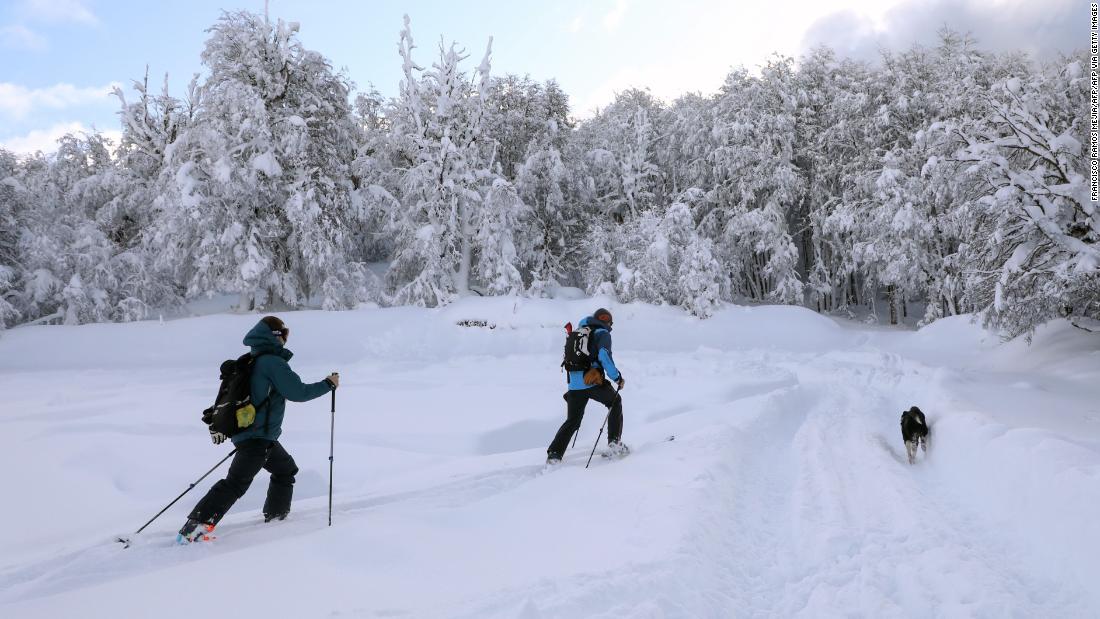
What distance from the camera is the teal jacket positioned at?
505 centimetres

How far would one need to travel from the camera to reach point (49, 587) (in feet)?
12.7

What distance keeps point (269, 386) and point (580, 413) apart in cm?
364

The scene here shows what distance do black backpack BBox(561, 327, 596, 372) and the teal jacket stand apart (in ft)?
10.2

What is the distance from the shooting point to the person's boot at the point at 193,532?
187 inches

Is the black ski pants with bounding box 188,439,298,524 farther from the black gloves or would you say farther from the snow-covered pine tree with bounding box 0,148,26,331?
the snow-covered pine tree with bounding box 0,148,26,331

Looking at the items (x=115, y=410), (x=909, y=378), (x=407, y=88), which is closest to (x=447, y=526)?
(x=115, y=410)

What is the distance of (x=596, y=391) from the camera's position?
748 centimetres

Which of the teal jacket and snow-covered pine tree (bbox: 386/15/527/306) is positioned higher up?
snow-covered pine tree (bbox: 386/15/527/306)

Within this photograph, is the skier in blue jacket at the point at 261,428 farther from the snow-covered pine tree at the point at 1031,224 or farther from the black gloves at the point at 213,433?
the snow-covered pine tree at the point at 1031,224

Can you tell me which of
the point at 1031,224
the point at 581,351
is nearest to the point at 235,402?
the point at 581,351

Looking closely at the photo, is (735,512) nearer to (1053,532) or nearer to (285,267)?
(1053,532)

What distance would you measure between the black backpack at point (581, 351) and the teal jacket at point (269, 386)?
3.10m

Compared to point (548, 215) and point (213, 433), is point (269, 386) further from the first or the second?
point (548, 215)

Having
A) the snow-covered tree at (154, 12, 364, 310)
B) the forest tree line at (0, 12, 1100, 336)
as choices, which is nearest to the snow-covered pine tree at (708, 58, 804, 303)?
the forest tree line at (0, 12, 1100, 336)
